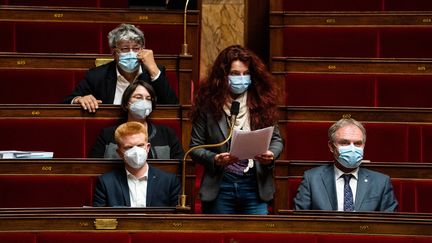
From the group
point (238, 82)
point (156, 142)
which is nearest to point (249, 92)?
point (238, 82)

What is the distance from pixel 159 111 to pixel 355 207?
0.33 m

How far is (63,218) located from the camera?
3.89 feet

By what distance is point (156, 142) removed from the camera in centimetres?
145

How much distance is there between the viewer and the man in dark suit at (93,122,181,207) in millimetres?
1342

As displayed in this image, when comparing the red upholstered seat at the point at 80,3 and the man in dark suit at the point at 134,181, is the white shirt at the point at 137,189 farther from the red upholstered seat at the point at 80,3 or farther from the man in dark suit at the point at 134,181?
the red upholstered seat at the point at 80,3

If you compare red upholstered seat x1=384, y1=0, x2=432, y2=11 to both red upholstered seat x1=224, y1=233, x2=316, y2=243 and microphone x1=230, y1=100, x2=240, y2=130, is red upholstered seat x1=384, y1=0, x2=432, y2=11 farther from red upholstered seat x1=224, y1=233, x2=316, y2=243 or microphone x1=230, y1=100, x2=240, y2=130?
red upholstered seat x1=224, y1=233, x2=316, y2=243

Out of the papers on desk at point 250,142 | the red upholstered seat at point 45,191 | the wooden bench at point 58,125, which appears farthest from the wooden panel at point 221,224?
the wooden bench at point 58,125

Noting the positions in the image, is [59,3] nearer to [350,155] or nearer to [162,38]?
[162,38]

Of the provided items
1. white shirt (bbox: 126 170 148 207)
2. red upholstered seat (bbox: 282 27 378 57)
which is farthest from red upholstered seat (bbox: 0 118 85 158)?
red upholstered seat (bbox: 282 27 378 57)

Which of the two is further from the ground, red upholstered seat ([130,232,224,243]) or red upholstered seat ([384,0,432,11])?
red upholstered seat ([384,0,432,11])

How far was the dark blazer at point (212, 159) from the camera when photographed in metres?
1.36

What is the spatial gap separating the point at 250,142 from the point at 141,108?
213mm

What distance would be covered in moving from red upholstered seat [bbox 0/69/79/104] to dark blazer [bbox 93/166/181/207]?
1.20ft

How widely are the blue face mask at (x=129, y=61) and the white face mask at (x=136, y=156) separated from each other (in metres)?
0.25
